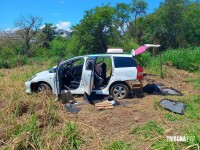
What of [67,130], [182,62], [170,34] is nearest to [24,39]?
[170,34]

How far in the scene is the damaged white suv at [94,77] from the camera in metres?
8.96

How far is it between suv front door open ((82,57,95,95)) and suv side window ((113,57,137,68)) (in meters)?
0.82

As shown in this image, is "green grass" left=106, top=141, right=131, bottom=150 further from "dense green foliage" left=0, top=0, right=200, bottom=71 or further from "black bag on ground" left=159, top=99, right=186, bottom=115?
"dense green foliage" left=0, top=0, right=200, bottom=71

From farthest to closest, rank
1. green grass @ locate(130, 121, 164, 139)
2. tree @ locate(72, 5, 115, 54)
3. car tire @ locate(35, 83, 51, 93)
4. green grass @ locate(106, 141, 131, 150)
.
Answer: tree @ locate(72, 5, 115, 54) → car tire @ locate(35, 83, 51, 93) → green grass @ locate(130, 121, 164, 139) → green grass @ locate(106, 141, 131, 150)

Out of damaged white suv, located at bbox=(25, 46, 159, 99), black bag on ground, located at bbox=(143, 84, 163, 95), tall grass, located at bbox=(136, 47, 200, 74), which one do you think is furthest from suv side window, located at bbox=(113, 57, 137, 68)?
tall grass, located at bbox=(136, 47, 200, 74)

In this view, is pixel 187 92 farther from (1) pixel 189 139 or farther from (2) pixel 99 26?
(2) pixel 99 26

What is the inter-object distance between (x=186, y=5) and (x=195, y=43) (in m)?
4.92

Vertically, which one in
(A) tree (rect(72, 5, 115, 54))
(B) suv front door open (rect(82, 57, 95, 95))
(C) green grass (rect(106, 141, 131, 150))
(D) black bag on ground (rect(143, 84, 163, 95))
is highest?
(A) tree (rect(72, 5, 115, 54))

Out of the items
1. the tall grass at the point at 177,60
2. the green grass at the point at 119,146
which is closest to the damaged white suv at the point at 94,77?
the green grass at the point at 119,146

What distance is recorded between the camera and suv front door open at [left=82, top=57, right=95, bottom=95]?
873 cm

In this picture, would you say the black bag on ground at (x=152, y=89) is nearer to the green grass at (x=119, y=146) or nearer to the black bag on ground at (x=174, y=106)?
the black bag on ground at (x=174, y=106)

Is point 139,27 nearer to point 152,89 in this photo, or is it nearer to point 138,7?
point 138,7

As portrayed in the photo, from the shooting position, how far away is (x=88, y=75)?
8.82 m

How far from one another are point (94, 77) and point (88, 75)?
425 millimetres
